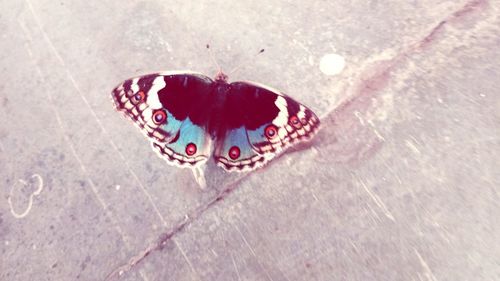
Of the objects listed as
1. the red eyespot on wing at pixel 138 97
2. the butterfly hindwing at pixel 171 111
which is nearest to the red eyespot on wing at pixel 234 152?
the butterfly hindwing at pixel 171 111

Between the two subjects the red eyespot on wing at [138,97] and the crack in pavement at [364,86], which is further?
the crack in pavement at [364,86]

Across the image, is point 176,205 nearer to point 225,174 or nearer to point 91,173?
point 225,174

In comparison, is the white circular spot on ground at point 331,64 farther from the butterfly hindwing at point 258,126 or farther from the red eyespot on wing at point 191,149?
the red eyespot on wing at point 191,149

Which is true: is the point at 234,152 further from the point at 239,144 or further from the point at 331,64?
the point at 331,64

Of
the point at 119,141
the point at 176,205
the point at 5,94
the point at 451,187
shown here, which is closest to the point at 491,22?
the point at 451,187

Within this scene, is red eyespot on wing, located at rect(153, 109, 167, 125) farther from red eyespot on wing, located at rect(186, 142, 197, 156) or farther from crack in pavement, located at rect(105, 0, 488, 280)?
crack in pavement, located at rect(105, 0, 488, 280)
